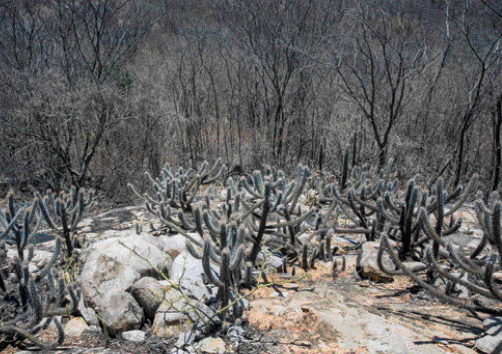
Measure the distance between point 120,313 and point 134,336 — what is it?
0.74 feet

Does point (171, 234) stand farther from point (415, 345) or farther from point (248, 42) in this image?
point (248, 42)

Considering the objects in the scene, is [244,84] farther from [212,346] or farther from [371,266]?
[212,346]

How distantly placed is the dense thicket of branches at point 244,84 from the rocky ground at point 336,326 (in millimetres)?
4655

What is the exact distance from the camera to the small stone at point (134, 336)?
2.60 m

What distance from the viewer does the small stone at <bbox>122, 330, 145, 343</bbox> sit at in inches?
102

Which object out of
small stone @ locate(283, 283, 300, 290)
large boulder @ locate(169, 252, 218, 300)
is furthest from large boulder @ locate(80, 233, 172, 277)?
small stone @ locate(283, 283, 300, 290)

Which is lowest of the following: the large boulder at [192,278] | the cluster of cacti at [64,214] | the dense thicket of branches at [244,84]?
the large boulder at [192,278]

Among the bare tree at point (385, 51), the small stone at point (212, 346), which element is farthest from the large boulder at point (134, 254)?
the bare tree at point (385, 51)

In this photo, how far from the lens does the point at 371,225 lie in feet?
14.1

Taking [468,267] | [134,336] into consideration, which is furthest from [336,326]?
[134,336]

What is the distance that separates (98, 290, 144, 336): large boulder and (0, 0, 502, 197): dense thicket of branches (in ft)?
17.6

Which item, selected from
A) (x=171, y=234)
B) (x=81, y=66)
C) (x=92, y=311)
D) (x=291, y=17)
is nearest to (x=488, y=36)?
(x=291, y=17)

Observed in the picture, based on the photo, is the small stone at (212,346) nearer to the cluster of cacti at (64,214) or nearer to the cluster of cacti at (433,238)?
the cluster of cacti at (433,238)

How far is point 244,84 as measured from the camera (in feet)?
38.8
